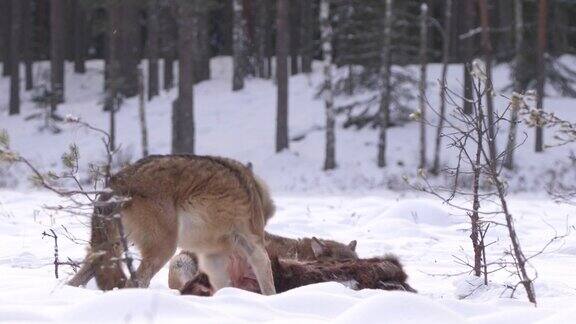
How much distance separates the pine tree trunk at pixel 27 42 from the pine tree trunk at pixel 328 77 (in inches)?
852

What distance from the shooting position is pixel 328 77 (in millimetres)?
27609

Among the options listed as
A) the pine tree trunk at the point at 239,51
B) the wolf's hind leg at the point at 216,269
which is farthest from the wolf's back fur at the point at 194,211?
the pine tree trunk at the point at 239,51

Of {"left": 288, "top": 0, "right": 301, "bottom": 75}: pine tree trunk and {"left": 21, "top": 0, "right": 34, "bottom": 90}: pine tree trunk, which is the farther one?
{"left": 21, "top": 0, "right": 34, "bottom": 90}: pine tree trunk

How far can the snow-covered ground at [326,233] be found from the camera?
13.5 feet

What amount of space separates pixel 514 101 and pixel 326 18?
23.0 meters

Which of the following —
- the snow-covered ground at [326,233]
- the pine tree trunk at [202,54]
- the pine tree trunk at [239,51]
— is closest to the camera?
the snow-covered ground at [326,233]

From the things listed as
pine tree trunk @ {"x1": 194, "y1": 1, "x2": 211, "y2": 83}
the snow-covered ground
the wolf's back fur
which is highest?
pine tree trunk @ {"x1": 194, "y1": 1, "x2": 211, "y2": 83}

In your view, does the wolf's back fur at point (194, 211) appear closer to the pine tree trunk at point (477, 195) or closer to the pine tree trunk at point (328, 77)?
the pine tree trunk at point (477, 195)

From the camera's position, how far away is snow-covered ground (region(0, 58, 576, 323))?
4.13m

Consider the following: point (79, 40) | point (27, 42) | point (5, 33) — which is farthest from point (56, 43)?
point (5, 33)

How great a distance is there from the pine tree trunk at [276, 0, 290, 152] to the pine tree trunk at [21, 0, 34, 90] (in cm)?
1922

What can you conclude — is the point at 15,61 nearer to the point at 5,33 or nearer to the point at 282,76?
the point at 5,33

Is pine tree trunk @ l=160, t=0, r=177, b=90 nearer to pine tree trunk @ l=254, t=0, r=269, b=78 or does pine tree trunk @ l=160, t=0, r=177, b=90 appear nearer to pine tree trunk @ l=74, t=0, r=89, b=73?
pine tree trunk @ l=254, t=0, r=269, b=78

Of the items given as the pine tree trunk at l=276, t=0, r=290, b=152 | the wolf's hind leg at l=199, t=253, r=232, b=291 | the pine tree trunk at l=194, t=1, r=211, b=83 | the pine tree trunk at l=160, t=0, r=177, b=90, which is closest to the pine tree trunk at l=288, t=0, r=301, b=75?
the pine tree trunk at l=194, t=1, r=211, b=83
